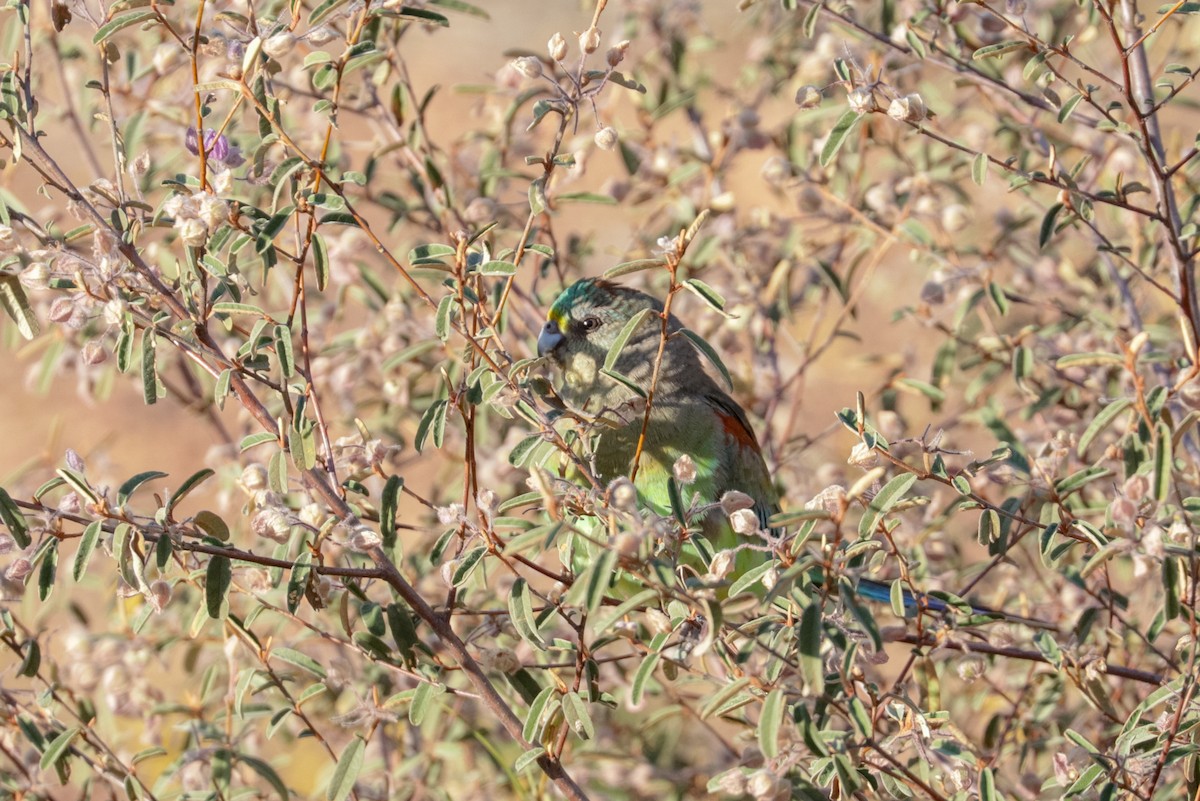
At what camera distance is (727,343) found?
3.89m

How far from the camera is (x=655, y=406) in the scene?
3555 millimetres

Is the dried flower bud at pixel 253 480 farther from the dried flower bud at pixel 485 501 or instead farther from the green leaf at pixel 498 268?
the green leaf at pixel 498 268

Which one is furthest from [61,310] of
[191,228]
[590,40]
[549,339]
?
[549,339]

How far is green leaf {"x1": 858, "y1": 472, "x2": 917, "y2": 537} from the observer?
205 cm

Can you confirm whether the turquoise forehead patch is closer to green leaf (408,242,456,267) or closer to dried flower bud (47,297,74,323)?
green leaf (408,242,456,267)

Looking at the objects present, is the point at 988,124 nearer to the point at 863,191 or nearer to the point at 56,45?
the point at 863,191

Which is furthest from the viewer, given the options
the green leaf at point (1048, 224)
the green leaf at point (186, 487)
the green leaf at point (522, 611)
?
the green leaf at point (1048, 224)

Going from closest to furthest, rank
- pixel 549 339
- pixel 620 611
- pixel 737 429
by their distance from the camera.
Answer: pixel 620 611 → pixel 549 339 → pixel 737 429

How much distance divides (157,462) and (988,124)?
645 centimetres

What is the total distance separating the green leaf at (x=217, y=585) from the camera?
2.09 m

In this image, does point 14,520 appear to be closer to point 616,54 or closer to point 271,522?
point 271,522

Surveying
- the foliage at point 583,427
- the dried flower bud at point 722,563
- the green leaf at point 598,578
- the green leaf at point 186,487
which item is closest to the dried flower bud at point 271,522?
the foliage at point 583,427

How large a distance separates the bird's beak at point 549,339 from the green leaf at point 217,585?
154 centimetres

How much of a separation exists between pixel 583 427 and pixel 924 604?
78cm
